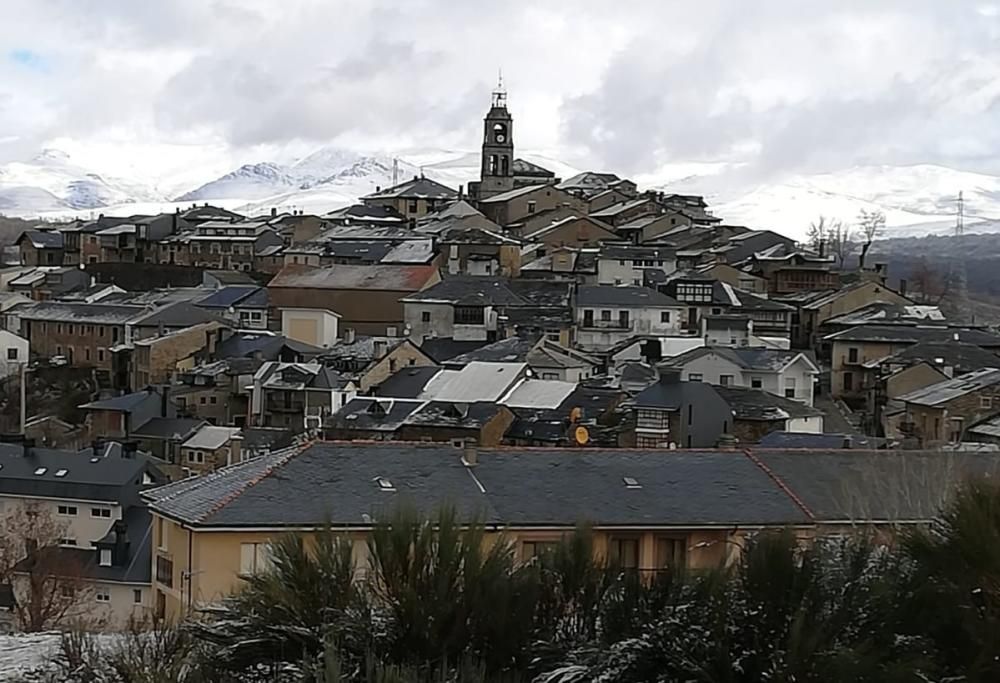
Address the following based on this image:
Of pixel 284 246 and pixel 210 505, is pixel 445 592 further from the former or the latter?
pixel 284 246

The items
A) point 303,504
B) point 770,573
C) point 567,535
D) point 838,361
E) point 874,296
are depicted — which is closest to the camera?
point 770,573

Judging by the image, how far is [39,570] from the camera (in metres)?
26.3

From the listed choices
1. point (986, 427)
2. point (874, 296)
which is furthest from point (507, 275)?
point (986, 427)

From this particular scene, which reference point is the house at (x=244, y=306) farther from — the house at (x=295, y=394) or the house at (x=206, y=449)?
the house at (x=206, y=449)

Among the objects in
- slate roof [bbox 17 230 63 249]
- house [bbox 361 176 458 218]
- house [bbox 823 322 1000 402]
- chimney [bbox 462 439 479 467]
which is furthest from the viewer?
house [bbox 361 176 458 218]

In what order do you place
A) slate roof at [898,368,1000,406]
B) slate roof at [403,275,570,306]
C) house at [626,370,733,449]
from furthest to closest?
slate roof at [403,275,570,306]
slate roof at [898,368,1000,406]
house at [626,370,733,449]

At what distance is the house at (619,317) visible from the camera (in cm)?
4616

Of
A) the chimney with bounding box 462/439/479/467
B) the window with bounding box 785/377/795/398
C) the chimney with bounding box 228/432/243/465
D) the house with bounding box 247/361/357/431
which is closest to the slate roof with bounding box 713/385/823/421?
the window with bounding box 785/377/795/398

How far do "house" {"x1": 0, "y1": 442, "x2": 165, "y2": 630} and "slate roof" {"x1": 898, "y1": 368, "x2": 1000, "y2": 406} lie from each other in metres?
16.9

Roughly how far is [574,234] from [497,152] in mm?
18072

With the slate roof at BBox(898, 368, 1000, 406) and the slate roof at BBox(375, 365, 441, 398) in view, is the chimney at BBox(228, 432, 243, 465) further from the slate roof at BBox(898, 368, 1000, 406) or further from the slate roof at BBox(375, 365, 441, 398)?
the slate roof at BBox(898, 368, 1000, 406)

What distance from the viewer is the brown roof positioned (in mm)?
51531

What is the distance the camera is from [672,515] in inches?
660

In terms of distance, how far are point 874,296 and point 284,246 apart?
26.8 meters
